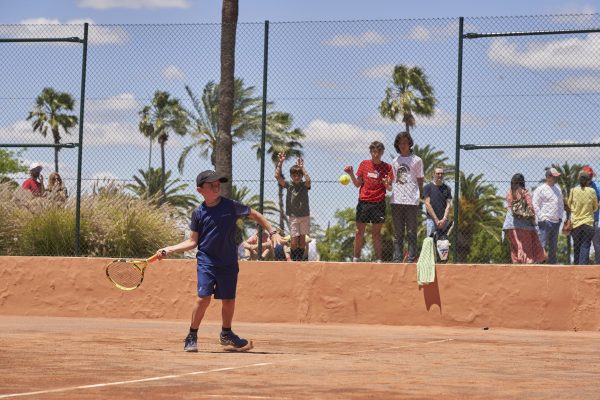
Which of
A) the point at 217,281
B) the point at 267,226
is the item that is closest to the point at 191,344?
the point at 217,281

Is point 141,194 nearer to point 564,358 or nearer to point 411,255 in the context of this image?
point 411,255

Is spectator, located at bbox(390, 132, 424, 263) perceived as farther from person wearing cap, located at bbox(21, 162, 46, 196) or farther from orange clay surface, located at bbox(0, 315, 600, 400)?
person wearing cap, located at bbox(21, 162, 46, 196)

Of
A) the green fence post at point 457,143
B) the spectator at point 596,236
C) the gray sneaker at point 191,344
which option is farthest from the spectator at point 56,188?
the spectator at point 596,236

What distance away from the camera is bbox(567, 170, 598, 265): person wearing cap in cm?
1488

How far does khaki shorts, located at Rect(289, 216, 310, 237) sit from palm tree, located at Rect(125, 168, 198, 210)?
1.23m

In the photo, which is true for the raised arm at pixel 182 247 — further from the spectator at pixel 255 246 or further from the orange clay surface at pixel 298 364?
the spectator at pixel 255 246

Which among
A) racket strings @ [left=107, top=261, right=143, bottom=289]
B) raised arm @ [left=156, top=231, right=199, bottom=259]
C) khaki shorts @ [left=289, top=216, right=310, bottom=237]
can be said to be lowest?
racket strings @ [left=107, top=261, right=143, bottom=289]

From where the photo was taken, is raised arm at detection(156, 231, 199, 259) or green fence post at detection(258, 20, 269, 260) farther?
green fence post at detection(258, 20, 269, 260)

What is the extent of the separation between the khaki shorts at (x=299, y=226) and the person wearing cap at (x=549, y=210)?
2792 mm

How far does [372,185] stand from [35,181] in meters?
4.80

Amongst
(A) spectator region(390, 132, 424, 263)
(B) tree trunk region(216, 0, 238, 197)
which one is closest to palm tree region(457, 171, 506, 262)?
(A) spectator region(390, 132, 424, 263)

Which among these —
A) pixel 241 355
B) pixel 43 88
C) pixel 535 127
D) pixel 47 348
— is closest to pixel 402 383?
pixel 241 355

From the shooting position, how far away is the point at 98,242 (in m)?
16.8

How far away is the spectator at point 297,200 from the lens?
14984 mm
